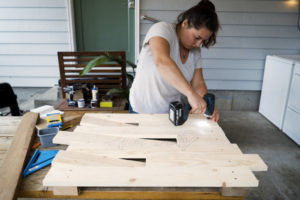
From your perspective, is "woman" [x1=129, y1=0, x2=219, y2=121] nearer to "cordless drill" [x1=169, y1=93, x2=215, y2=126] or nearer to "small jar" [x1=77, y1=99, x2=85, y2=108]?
"cordless drill" [x1=169, y1=93, x2=215, y2=126]

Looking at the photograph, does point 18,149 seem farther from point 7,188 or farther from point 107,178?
point 107,178

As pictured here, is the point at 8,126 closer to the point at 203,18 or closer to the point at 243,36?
the point at 203,18

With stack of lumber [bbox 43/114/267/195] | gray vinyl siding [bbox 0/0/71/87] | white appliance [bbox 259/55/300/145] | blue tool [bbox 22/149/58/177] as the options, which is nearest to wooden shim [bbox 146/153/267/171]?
stack of lumber [bbox 43/114/267/195]

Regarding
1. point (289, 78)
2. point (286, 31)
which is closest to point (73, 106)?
point (289, 78)

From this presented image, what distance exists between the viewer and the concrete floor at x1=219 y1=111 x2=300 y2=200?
2062 millimetres

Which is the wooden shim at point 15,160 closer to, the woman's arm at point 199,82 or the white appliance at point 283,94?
the woman's arm at point 199,82

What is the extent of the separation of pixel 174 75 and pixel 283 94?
103 inches

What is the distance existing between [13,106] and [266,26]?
3.50 metres

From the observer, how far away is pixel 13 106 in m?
2.25

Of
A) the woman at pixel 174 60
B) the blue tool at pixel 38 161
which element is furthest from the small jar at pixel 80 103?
the blue tool at pixel 38 161

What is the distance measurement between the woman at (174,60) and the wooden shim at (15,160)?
0.67 metres

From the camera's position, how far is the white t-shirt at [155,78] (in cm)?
135

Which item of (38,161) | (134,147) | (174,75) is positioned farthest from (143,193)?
(174,75)

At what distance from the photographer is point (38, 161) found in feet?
3.22
